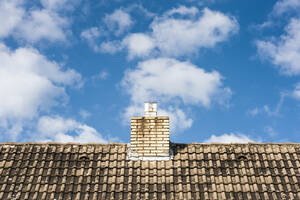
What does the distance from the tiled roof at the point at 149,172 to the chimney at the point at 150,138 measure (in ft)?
0.92

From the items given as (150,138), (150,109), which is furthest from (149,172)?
(150,109)

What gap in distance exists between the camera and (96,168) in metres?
9.84

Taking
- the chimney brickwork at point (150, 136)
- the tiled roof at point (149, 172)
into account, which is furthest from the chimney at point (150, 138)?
the tiled roof at point (149, 172)

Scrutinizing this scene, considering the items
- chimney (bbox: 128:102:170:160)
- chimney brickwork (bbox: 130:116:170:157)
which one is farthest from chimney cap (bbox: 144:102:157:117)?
chimney brickwork (bbox: 130:116:170:157)

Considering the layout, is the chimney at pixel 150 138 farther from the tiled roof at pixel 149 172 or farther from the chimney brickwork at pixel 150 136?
the tiled roof at pixel 149 172

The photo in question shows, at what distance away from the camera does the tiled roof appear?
29.4ft

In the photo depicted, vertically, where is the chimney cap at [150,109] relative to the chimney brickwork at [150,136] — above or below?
above

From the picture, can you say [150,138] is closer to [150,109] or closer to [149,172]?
[150,109]

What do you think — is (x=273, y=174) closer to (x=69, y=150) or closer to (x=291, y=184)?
(x=291, y=184)

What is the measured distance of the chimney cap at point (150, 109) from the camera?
1109 centimetres

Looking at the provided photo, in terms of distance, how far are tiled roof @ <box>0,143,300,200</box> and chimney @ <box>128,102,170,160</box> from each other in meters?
0.28

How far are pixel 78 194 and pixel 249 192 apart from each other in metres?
4.39

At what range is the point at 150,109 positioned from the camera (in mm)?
11180

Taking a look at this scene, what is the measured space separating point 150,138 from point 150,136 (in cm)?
6
